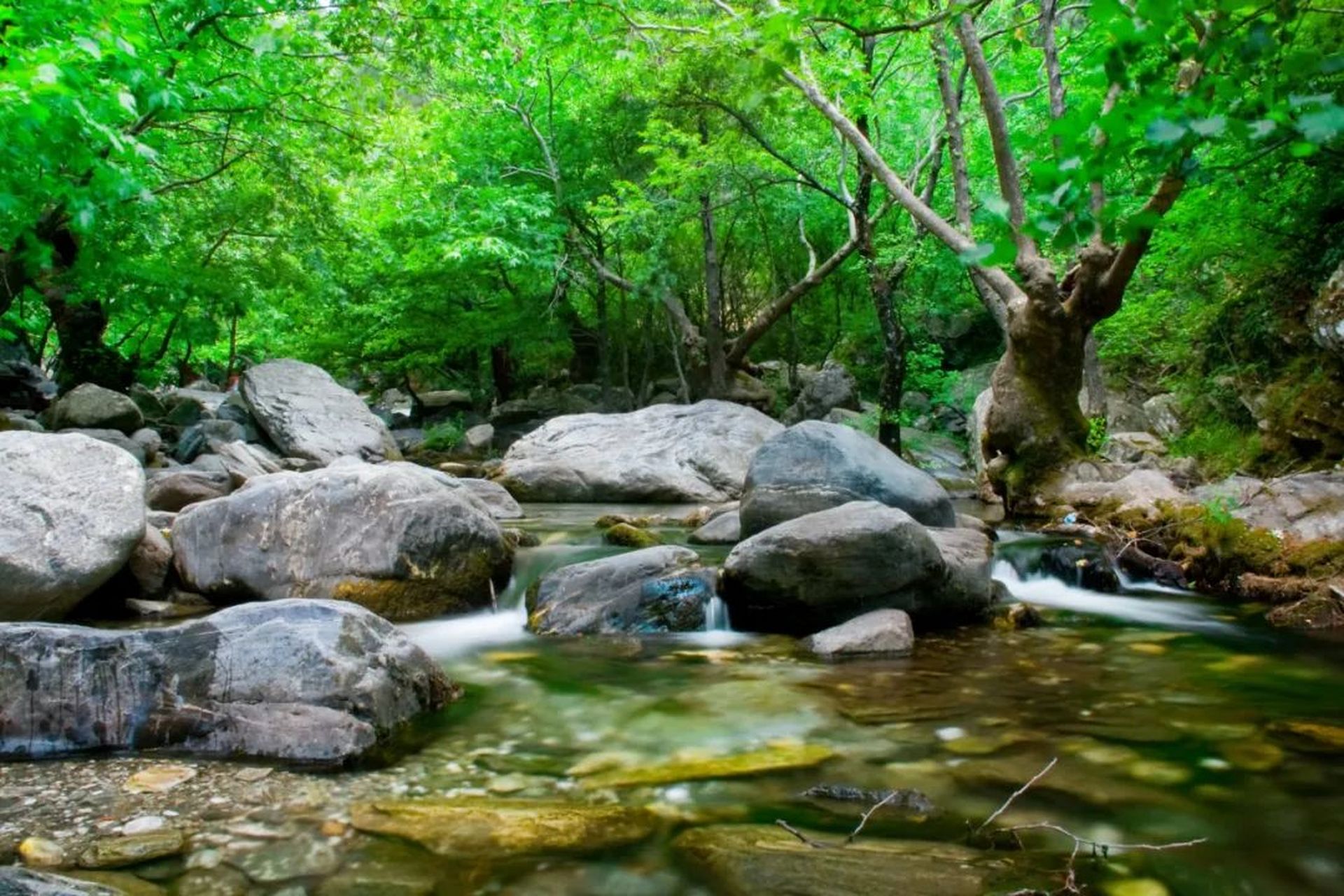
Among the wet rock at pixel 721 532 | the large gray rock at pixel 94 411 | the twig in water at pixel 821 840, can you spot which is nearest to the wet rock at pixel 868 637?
the twig in water at pixel 821 840

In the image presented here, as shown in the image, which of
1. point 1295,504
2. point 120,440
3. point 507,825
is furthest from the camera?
point 120,440

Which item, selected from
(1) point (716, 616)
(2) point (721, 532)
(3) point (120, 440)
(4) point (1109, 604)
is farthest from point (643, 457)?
(3) point (120, 440)

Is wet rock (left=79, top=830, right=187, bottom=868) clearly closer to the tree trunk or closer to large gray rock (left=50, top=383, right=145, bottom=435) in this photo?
large gray rock (left=50, top=383, right=145, bottom=435)

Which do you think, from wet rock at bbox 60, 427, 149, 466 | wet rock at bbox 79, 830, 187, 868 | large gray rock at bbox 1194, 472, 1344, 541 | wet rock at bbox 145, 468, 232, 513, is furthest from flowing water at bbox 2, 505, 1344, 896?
wet rock at bbox 60, 427, 149, 466

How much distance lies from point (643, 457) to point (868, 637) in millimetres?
8457

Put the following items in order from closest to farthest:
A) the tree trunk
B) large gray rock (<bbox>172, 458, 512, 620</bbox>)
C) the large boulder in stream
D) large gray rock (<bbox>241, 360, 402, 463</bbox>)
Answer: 1. the large boulder in stream
2. large gray rock (<bbox>172, 458, 512, 620</bbox>)
3. large gray rock (<bbox>241, 360, 402, 463</bbox>)
4. the tree trunk

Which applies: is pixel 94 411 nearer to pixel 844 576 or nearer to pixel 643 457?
pixel 643 457

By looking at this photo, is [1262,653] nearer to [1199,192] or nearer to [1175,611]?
[1175,611]

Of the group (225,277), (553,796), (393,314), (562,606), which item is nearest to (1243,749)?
(553,796)

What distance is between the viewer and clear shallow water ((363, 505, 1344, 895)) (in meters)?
2.67

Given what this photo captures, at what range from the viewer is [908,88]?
47.1 feet

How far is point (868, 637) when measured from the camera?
509 cm

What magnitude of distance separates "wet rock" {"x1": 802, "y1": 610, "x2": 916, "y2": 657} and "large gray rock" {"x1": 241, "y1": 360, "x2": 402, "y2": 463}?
39.9 feet

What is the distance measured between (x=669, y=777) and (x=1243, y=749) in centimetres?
240
